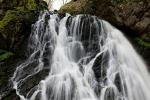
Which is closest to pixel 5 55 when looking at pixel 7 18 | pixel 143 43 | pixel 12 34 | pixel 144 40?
pixel 12 34

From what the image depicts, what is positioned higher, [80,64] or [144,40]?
[144,40]

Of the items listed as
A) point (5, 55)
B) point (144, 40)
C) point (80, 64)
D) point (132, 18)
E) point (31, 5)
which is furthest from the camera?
point (31, 5)

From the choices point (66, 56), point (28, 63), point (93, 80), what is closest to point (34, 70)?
point (28, 63)

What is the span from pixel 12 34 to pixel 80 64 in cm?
418

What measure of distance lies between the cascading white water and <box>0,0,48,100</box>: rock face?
0.45 meters

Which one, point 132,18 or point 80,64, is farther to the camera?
point 132,18

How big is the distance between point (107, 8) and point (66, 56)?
175 inches

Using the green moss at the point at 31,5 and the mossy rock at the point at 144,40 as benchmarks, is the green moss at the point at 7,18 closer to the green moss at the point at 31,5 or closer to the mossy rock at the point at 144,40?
the green moss at the point at 31,5

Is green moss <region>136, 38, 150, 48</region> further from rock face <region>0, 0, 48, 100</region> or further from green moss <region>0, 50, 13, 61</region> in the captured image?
green moss <region>0, 50, 13, 61</region>

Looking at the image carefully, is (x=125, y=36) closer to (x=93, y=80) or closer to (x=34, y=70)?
(x=93, y=80)

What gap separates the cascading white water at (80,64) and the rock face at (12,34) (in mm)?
452

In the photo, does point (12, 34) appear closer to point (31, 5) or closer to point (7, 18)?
point (7, 18)

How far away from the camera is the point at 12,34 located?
610 inches

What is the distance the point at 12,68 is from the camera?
14258 millimetres
